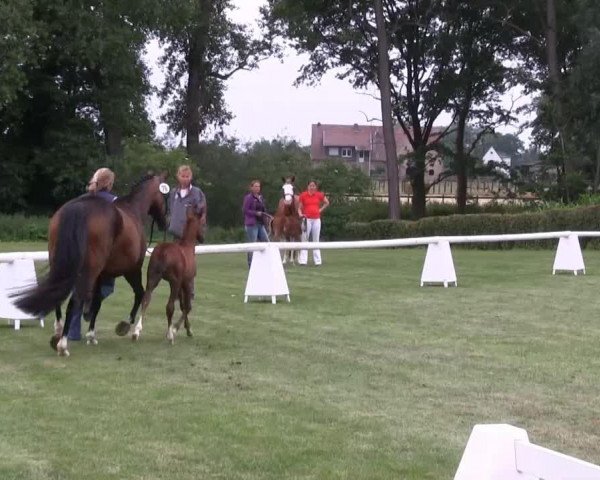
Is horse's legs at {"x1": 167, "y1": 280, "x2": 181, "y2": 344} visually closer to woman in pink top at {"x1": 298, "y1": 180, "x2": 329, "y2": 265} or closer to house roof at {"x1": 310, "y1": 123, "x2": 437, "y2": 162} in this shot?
woman in pink top at {"x1": 298, "y1": 180, "x2": 329, "y2": 265}

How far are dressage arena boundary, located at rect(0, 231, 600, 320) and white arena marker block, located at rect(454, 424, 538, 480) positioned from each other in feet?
23.8

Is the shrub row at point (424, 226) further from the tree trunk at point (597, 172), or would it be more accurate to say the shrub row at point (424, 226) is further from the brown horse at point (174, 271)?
the brown horse at point (174, 271)

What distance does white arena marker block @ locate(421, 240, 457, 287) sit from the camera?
1683cm

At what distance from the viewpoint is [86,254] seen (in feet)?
31.3

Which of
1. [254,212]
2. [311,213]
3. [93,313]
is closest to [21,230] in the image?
[311,213]

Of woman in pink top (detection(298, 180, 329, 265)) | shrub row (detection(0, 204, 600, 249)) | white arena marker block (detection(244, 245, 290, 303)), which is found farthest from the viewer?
shrub row (detection(0, 204, 600, 249))

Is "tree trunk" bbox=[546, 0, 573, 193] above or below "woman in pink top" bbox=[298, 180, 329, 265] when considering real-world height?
above

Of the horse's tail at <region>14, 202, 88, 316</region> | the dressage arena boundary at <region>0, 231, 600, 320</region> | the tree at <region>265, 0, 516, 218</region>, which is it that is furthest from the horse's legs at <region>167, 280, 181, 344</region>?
the tree at <region>265, 0, 516, 218</region>

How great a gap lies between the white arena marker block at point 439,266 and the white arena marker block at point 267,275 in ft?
11.2

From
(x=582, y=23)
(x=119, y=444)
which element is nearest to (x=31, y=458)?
(x=119, y=444)

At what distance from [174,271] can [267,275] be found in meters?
3.90

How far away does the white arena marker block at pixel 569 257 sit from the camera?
19344 mm

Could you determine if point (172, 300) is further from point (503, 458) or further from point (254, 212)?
point (254, 212)

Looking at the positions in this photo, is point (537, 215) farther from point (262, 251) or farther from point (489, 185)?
point (489, 185)
